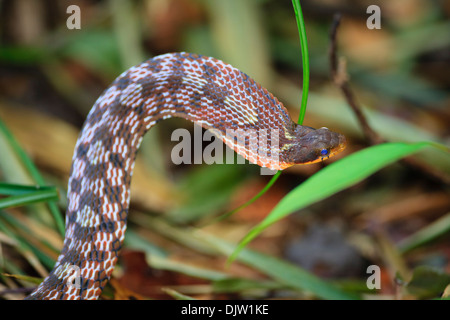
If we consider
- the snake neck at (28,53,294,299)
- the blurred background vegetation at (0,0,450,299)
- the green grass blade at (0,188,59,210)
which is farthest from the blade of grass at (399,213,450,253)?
the green grass blade at (0,188,59,210)

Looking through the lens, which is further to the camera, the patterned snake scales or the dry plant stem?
the dry plant stem

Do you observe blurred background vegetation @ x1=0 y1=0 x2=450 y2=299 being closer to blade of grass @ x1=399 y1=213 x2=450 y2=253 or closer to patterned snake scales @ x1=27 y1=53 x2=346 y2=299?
blade of grass @ x1=399 y1=213 x2=450 y2=253

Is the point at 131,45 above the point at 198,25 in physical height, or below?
below

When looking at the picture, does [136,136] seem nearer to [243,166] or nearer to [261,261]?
[261,261]

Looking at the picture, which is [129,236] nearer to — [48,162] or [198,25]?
[48,162]

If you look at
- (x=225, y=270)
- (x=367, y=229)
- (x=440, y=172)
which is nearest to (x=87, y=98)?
(x=225, y=270)

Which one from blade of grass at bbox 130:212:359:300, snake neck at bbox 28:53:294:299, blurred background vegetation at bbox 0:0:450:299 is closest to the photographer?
snake neck at bbox 28:53:294:299

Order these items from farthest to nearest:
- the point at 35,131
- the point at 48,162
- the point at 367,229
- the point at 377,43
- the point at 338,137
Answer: the point at 377,43
the point at 35,131
the point at 48,162
the point at 367,229
the point at 338,137

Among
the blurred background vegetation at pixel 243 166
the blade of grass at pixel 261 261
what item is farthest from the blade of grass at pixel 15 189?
the blade of grass at pixel 261 261
